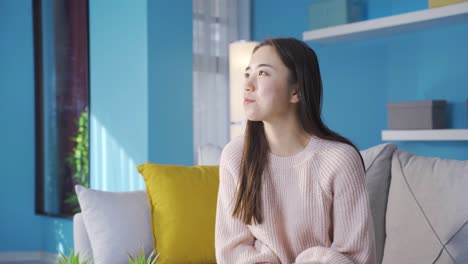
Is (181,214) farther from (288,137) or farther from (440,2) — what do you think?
(440,2)

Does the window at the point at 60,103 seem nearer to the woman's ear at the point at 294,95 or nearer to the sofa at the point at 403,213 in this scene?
the sofa at the point at 403,213

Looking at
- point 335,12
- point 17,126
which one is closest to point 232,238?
point 335,12

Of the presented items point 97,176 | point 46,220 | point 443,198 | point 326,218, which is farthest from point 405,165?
point 46,220

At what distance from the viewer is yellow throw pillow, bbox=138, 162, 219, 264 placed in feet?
9.07

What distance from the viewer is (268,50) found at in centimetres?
195

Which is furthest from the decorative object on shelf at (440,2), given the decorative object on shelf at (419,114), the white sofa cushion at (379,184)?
the white sofa cushion at (379,184)

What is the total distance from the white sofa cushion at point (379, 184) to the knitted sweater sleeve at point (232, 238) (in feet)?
2.52

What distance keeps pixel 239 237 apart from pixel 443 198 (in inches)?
33.3

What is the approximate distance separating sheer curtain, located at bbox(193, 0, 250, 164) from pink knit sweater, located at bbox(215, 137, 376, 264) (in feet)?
10.4

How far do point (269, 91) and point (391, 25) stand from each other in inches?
96.2

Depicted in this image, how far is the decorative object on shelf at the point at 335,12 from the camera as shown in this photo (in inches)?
178

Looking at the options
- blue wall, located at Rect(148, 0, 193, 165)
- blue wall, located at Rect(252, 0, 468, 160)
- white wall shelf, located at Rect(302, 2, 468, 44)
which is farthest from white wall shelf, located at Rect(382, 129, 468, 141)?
blue wall, located at Rect(148, 0, 193, 165)

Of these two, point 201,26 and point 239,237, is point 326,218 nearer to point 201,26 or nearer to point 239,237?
point 239,237

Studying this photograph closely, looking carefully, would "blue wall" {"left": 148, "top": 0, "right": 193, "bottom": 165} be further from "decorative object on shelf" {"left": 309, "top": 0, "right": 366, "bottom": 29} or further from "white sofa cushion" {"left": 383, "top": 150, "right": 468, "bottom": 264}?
"white sofa cushion" {"left": 383, "top": 150, "right": 468, "bottom": 264}
